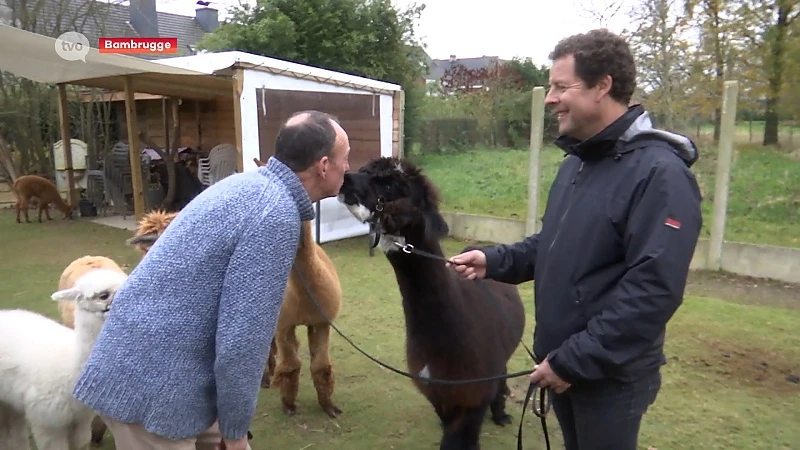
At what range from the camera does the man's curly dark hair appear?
5.81 ft

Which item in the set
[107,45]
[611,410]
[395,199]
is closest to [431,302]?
[395,199]

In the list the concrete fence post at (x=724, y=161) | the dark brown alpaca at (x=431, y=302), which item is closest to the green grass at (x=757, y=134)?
the concrete fence post at (x=724, y=161)

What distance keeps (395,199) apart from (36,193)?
10.0 metres

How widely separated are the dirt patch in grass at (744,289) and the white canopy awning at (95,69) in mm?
6019

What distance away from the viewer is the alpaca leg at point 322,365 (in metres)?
3.79

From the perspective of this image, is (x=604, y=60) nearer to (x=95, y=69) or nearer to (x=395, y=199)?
(x=395, y=199)

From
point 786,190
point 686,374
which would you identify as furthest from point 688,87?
point 686,374

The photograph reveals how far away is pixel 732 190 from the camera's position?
998cm

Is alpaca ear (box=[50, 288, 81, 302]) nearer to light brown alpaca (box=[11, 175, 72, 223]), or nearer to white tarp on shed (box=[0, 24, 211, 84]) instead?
white tarp on shed (box=[0, 24, 211, 84])

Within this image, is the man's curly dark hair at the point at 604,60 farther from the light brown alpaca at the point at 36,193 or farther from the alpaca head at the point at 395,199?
the light brown alpaca at the point at 36,193

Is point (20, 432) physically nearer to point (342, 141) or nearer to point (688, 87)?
point (342, 141)

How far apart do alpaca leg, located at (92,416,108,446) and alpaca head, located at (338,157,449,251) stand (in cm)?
198

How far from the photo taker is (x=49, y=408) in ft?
8.71

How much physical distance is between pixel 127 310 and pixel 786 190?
33.7ft
